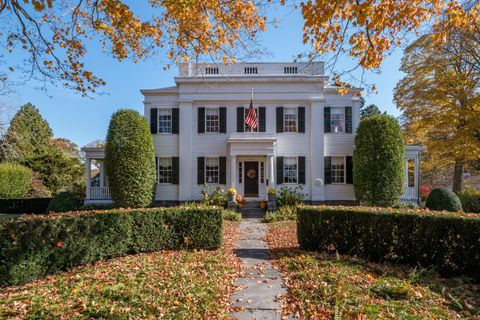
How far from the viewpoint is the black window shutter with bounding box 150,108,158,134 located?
15852 mm

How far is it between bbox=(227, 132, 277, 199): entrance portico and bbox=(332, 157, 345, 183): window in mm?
3541

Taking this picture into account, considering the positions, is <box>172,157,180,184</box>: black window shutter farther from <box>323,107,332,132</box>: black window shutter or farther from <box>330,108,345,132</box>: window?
<box>330,108,345,132</box>: window

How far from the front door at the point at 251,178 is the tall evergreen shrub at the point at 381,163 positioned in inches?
217

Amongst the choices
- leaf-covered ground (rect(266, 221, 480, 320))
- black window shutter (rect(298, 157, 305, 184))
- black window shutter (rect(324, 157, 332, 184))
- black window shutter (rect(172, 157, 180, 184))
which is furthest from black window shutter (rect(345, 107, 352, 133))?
leaf-covered ground (rect(266, 221, 480, 320))

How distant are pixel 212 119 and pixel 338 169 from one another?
7886 millimetres

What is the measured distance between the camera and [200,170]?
1558 cm

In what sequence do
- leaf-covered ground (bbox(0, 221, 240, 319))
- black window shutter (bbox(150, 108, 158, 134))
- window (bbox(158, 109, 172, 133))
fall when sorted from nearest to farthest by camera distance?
leaf-covered ground (bbox(0, 221, 240, 319)) → black window shutter (bbox(150, 108, 158, 134)) → window (bbox(158, 109, 172, 133))

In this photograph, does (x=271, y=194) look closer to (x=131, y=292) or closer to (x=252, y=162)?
(x=252, y=162)

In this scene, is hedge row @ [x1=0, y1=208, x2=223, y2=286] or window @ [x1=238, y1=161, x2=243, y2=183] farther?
window @ [x1=238, y1=161, x2=243, y2=183]

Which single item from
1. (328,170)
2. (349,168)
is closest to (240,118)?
(328,170)

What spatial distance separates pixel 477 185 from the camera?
103 ft

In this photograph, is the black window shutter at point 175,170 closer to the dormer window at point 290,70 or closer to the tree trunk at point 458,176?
the dormer window at point 290,70

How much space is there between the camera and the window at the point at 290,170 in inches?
615

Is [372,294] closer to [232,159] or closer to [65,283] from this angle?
[65,283]
